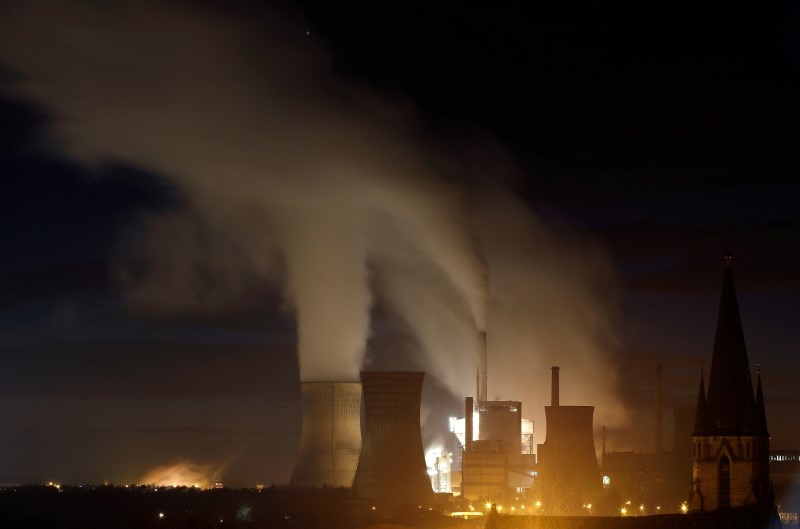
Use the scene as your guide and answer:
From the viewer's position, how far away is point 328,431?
9275 cm

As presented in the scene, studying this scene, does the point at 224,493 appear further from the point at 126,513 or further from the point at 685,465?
the point at 685,465

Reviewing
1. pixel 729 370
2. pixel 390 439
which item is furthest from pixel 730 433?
pixel 390 439

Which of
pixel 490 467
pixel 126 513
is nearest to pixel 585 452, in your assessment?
pixel 490 467

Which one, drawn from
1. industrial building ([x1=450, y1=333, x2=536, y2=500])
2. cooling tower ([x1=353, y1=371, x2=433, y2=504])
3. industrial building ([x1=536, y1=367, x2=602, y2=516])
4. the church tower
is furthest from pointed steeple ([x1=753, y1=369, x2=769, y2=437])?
industrial building ([x1=450, y1=333, x2=536, y2=500])

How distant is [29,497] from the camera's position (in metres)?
133

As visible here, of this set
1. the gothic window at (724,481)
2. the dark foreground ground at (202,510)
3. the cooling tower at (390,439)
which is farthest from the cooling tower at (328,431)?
the gothic window at (724,481)

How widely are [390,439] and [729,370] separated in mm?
38223

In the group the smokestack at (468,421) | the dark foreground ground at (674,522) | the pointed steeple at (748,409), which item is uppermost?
the smokestack at (468,421)

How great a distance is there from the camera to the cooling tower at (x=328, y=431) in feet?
304

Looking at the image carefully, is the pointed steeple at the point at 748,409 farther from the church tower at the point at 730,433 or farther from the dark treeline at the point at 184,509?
the dark treeline at the point at 184,509

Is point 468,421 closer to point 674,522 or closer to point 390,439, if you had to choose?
point 390,439

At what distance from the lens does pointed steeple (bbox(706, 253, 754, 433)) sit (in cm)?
5622

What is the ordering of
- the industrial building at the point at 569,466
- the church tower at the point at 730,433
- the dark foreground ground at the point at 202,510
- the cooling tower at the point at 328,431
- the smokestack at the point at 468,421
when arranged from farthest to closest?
the smokestack at the point at 468,421 < the industrial building at the point at 569,466 < the cooling tower at the point at 328,431 < the dark foreground ground at the point at 202,510 < the church tower at the point at 730,433

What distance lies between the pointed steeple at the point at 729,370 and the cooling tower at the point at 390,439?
119 ft
